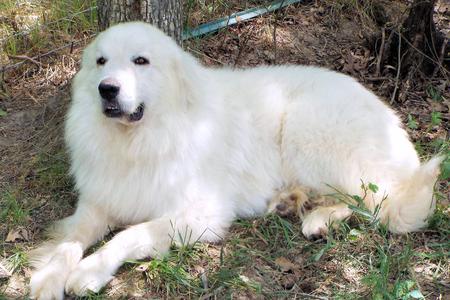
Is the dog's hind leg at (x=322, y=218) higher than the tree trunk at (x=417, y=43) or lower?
lower

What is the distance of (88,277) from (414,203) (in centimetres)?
207

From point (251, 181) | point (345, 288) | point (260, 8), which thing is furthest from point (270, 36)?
point (345, 288)

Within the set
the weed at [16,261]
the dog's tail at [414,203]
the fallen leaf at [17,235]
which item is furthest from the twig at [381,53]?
the weed at [16,261]

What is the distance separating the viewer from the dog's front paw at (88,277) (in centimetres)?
304

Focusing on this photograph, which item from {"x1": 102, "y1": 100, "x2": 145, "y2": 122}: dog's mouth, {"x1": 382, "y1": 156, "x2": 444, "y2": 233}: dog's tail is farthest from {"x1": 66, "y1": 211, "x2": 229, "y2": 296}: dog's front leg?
{"x1": 382, "y1": 156, "x2": 444, "y2": 233}: dog's tail

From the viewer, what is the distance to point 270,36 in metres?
5.98

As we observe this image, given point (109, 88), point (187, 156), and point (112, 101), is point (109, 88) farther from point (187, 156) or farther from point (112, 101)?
point (187, 156)

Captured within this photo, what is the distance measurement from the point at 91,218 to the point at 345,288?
1.69 m

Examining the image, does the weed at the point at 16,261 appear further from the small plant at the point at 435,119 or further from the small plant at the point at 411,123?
the small plant at the point at 435,119

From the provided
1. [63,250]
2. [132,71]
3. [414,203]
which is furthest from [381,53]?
[63,250]

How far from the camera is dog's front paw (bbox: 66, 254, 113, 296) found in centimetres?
304

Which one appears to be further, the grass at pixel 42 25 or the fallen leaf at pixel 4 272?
the grass at pixel 42 25

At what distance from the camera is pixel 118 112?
131 inches

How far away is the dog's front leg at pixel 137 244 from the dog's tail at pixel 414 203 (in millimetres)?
1100
